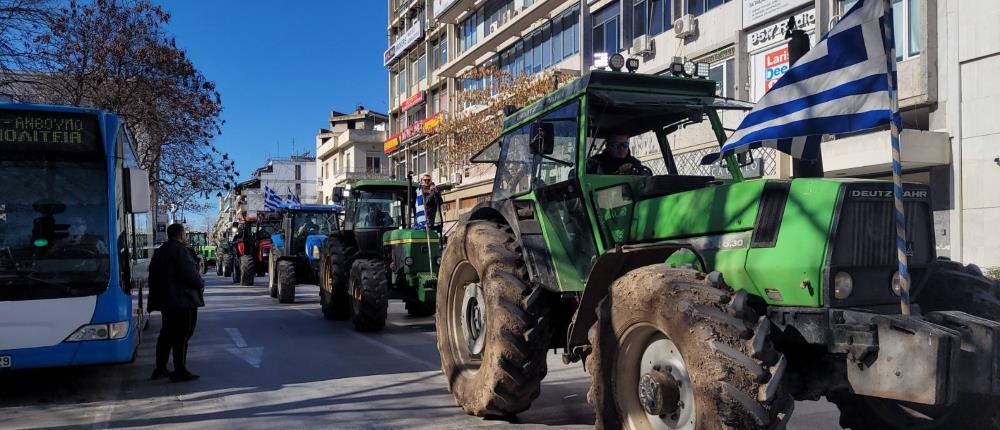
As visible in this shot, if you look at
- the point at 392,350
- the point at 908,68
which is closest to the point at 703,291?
the point at 392,350

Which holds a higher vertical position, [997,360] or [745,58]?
[745,58]

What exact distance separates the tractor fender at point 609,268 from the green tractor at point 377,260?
245 inches

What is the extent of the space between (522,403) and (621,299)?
5.32 feet

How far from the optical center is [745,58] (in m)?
19.3

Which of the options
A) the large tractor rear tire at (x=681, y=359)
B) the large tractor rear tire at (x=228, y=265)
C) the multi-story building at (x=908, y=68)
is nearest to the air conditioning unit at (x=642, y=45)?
the multi-story building at (x=908, y=68)

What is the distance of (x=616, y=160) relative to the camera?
18.4 ft

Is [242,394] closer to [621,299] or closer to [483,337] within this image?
[483,337]

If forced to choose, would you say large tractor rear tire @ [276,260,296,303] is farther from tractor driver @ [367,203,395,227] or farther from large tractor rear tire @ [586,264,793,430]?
large tractor rear tire @ [586,264,793,430]

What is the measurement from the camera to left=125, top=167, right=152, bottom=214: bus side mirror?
7.47 meters

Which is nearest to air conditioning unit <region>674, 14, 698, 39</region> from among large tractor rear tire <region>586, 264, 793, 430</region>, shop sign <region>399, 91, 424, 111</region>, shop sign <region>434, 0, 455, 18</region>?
large tractor rear tire <region>586, 264, 793, 430</region>

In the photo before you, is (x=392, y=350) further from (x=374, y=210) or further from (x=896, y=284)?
(x=896, y=284)

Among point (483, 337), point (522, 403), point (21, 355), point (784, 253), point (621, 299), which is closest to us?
point (784, 253)

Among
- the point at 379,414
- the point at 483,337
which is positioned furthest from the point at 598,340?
the point at 379,414

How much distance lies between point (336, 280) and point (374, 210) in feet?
5.26
